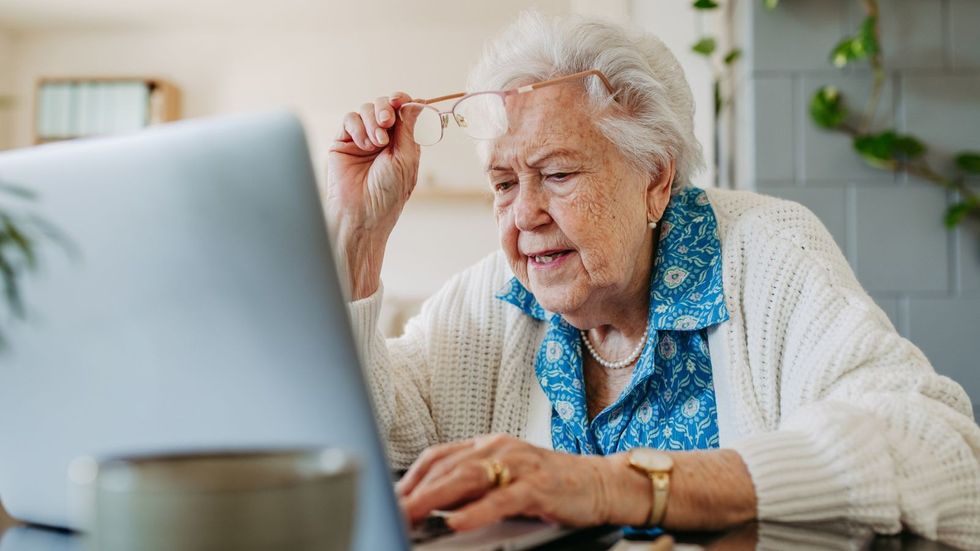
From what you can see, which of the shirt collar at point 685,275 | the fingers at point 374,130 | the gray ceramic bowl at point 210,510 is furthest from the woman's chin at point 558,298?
the gray ceramic bowl at point 210,510

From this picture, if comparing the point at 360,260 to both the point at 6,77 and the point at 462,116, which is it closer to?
the point at 462,116

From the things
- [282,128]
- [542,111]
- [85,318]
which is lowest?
[85,318]

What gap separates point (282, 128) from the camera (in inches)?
17.3

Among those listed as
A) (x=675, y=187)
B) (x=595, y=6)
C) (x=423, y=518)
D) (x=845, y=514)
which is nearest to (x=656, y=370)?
(x=675, y=187)

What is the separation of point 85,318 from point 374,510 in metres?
0.22

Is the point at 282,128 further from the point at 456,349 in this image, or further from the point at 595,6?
the point at 595,6

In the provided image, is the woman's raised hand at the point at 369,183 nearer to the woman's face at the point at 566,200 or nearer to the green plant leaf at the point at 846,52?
the woman's face at the point at 566,200

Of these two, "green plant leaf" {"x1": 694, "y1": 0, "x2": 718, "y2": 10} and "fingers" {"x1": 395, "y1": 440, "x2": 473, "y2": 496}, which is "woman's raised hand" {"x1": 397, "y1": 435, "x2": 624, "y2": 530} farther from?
"green plant leaf" {"x1": 694, "y1": 0, "x2": 718, "y2": 10}

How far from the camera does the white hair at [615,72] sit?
4.25 feet

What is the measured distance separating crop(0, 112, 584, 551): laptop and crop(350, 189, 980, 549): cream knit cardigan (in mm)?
465

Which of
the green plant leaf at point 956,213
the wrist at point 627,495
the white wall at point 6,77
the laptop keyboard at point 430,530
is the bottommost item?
the laptop keyboard at point 430,530

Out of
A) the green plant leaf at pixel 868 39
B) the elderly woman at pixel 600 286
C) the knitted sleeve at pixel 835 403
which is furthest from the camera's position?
the green plant leaf at pixel 868 39

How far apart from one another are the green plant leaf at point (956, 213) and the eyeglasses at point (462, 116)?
1500 millimetres

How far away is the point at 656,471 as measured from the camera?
730 mm
